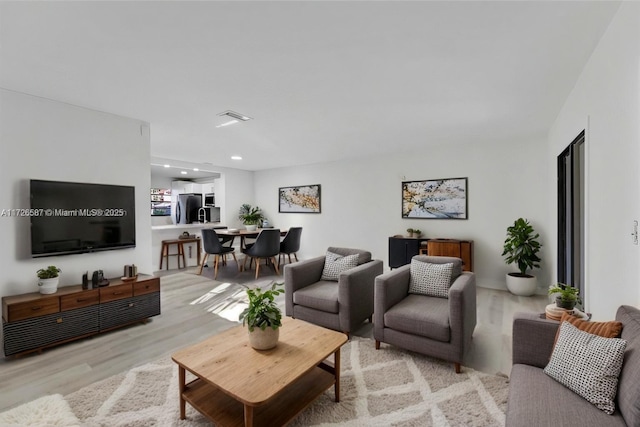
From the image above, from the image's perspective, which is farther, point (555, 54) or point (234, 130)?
point (234, 130)

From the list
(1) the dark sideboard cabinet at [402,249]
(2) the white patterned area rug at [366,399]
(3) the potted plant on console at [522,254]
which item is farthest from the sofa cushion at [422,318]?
(1) the dark sideboard cabinet at [402,249]

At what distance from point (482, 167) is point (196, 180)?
24.1 ft

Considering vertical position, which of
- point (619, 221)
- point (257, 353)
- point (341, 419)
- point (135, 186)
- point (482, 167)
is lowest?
point (341, 419)

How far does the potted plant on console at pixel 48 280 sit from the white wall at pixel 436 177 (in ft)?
15.2

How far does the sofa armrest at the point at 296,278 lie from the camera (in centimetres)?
322

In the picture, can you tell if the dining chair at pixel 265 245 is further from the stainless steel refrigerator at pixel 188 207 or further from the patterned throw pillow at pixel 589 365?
the patterned throw pillow at pixel 589 365

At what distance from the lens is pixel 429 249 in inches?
184

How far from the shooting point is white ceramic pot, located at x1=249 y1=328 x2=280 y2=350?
1898 millimetres

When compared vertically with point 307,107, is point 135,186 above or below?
below

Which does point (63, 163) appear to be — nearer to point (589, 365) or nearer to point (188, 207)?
point (589, 365)

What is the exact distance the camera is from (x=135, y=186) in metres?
3.50

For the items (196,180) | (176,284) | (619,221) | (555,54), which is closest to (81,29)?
(555,54)

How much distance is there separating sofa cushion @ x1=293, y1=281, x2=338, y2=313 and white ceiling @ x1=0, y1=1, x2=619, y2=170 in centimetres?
191

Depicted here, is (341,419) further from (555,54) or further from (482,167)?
(482,167)
